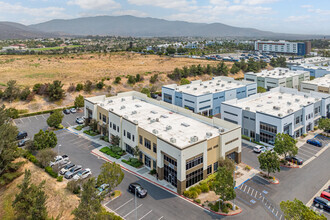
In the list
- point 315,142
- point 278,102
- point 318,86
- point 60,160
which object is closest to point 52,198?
point 60,160

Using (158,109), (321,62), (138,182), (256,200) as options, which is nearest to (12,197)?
(138,182)

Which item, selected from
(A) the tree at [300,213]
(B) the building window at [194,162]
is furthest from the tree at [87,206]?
(A) the tree at [300,213]

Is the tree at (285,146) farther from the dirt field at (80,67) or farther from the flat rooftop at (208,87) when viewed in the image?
the dirt field at (80,67)

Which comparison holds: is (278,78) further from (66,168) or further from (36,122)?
(36,122)

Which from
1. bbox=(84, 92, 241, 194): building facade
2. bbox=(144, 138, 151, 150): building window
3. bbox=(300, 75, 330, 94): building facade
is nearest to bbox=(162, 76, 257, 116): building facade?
bbox=(84, 92, 241, 194): building facade

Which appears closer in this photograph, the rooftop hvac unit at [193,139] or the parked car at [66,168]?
the rooftop hvac unit at [193,139]

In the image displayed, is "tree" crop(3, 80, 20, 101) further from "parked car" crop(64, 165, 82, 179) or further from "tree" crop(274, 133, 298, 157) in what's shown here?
"tree" crop(274, 133, 298, 157)
